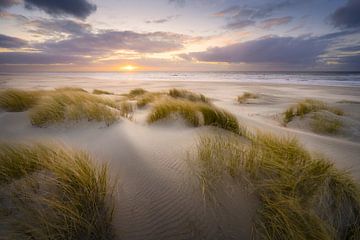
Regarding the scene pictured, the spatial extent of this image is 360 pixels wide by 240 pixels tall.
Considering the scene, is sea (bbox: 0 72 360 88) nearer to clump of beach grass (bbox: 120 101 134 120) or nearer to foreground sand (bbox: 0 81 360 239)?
clump of beach grass (bbox: 120 101 134 120)

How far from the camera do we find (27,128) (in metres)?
3.75

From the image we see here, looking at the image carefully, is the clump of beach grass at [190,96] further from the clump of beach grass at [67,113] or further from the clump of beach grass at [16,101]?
the clump of beach grass at [16,101]

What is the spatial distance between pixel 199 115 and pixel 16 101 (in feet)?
16.0

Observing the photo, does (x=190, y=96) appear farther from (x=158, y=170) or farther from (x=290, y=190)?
(x=290, y=190)

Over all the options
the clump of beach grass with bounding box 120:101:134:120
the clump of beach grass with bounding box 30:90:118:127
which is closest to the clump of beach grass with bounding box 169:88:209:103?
the clump of beach grass with bounding box 120:101:134:120

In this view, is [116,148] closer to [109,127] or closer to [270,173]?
[109,127]

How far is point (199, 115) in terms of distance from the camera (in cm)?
425

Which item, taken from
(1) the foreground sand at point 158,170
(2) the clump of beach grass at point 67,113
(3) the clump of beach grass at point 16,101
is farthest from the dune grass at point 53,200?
(3) the clump of beach grass at point 16,101

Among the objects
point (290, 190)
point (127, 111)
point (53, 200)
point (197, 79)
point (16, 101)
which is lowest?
point (197, 79)

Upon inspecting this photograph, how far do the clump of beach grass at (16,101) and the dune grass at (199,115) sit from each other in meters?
3.47

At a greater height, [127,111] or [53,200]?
[53,200]

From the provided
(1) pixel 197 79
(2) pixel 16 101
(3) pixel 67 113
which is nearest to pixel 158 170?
(3) pixel 67 113

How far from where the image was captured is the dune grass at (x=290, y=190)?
137 cm

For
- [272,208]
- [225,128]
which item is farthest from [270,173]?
[225,128]
